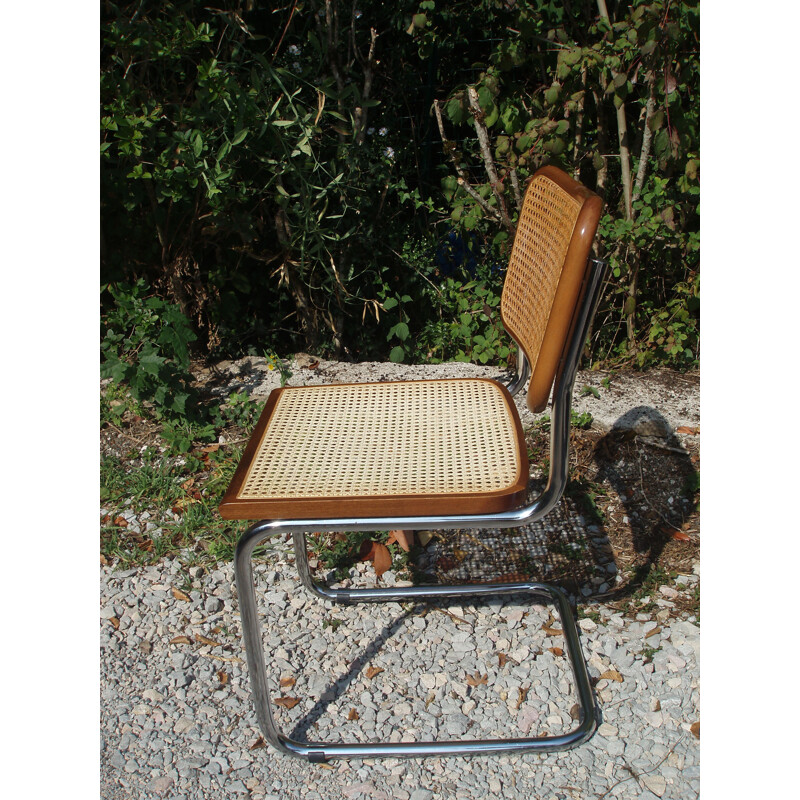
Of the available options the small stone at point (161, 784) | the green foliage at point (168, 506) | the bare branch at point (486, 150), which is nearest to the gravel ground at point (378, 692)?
the small stone at point (161, 784)

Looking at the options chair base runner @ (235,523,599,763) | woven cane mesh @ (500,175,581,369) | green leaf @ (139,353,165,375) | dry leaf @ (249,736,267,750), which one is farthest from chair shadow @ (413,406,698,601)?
green leaf @ (139,353,165,375)

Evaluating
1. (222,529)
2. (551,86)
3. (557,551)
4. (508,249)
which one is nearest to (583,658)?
(557,551)

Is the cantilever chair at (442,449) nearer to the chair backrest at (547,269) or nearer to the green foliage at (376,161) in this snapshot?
the chair backrest at (547,269)

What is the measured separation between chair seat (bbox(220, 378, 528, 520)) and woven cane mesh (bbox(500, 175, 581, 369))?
0.19 metres

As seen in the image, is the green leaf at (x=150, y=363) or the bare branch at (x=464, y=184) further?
the bare branch at (x=464, y=184)

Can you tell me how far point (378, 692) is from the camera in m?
1.96

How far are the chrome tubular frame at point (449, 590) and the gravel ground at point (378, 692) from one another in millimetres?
36

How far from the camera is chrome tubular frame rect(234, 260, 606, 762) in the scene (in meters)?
1.48

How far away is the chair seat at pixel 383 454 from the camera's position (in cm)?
149

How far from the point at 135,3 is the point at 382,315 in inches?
64.9

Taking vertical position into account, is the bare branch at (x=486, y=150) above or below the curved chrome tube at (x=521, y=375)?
above

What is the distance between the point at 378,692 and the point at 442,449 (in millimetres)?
669

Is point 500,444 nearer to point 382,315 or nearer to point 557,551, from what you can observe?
point 557,551

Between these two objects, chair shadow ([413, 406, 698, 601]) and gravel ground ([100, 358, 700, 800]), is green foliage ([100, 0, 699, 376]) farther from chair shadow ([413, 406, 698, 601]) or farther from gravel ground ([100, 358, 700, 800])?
gravel ground ([100, 358, 700, 800])
